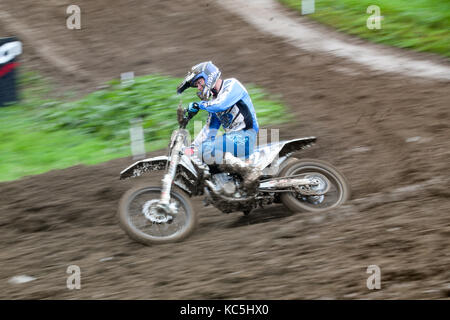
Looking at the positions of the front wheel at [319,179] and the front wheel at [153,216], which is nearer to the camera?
the front wheel at [153,216]

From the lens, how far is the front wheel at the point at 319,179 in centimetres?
704

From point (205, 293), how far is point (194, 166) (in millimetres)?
2054

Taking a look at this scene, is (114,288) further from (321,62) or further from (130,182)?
(321,62)

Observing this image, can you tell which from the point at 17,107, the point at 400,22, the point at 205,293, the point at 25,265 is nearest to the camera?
the point at 205,293

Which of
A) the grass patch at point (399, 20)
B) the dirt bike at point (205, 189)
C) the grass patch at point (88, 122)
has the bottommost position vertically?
the grass patch at point (88, 122)

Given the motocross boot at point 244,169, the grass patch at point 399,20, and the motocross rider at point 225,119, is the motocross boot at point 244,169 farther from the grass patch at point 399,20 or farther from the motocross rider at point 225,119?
the grass patch at point 399,20

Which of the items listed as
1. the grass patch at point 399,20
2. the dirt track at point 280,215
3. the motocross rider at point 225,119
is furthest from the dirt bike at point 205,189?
the grass patch at point 399,20

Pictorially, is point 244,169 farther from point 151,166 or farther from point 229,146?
point 151,166

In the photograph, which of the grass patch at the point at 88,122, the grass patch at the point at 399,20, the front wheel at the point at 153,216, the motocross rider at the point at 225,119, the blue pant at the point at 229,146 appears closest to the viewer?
the front wheel at the point at 153,216

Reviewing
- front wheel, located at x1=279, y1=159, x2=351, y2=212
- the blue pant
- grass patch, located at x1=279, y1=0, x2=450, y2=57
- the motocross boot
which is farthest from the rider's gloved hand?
grass patch, located at x1=279, y1=0, x2=450, y2=57

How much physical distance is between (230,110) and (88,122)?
5.57 meters

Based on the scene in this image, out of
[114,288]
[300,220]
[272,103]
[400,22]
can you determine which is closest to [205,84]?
[300,220]

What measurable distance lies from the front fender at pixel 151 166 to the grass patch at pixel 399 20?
31.7 feet
